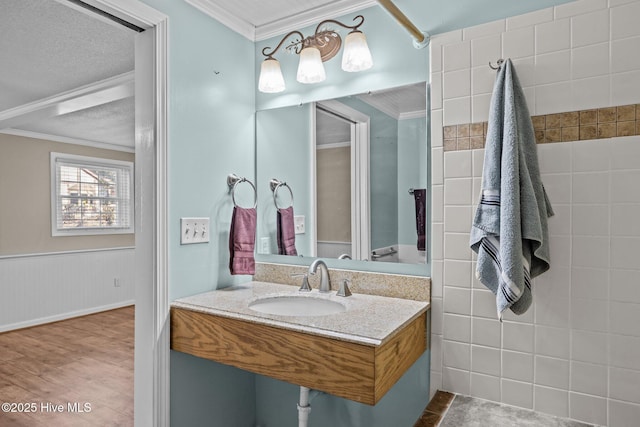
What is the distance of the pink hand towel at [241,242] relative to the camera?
1860mm

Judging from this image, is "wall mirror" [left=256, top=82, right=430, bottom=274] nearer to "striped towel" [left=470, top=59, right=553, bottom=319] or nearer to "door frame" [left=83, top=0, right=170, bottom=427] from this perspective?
"striped towel" [left=470, top=59, right=553, bottom=319]

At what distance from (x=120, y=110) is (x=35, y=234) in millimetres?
2022

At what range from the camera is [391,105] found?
1.70 meters

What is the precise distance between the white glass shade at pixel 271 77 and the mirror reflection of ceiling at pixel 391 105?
0.26 meters

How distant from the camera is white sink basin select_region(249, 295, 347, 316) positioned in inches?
66.5

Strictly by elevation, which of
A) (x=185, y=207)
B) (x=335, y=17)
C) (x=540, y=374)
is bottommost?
(x=540, y=374)

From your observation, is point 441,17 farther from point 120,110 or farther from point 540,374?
point 120,110

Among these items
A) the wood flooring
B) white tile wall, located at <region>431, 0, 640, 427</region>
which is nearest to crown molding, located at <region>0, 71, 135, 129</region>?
the wood flooring

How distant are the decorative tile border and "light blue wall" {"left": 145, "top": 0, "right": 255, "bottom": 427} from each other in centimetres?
115

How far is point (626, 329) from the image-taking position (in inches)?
48.9

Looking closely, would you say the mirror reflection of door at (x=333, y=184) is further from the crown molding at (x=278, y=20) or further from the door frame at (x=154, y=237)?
the door frame at (x=154, y=237)

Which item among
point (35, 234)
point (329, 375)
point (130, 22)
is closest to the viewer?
point (329, 375)

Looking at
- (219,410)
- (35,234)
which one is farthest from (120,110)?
(219,410)

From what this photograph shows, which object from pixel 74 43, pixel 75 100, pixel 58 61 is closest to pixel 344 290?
pixel 74 43
